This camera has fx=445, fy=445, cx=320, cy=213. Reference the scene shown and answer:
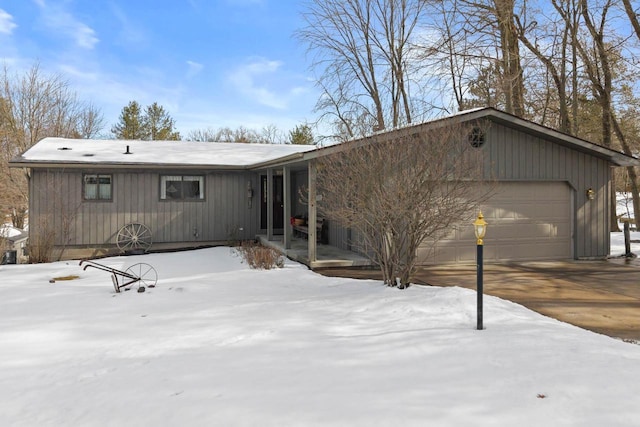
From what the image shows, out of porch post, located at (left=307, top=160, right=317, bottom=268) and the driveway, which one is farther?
porch post, located at (left=307, top=160, right=317, bottom=268)

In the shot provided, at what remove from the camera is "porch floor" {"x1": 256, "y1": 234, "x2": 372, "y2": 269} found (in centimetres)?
870

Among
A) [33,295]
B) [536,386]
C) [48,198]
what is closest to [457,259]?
[536,386]

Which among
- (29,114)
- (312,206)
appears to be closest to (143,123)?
(29,114)

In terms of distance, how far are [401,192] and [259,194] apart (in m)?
7.85

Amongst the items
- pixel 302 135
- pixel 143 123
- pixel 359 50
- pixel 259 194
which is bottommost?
pixel 259 194

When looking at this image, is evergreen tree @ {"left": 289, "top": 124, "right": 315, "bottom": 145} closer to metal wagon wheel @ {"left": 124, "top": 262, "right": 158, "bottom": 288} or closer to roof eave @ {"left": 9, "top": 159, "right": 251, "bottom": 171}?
roof eave @ {"left": 9, "top": 159, "right": 251, "bottom": 171}

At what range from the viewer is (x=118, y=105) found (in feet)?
92.6

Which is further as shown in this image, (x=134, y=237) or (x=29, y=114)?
(x=29, y=114)

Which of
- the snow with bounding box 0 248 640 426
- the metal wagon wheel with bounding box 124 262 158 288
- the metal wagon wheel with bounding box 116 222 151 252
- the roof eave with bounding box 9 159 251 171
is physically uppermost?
the roof eave with bounding box 9 159 251 171

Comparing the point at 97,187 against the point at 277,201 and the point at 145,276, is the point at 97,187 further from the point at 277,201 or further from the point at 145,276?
the point at 277,201

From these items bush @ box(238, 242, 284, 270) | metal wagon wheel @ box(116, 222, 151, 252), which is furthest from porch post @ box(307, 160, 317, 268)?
metal wagon wheel @ box(116, 222, 151, 252)

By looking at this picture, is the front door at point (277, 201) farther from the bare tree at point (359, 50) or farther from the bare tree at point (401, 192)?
the bare tree at point (359, 50)

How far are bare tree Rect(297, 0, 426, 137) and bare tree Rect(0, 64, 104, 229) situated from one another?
13799mm

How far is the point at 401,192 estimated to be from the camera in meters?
5.91
